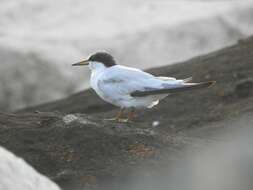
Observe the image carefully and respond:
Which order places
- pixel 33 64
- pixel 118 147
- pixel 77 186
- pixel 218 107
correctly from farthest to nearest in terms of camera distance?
pixel 33 64, pixel 218 107, pixel 118 147, pixel 77 186

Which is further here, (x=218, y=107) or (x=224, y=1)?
(x=224, y=1)

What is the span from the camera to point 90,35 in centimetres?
2870

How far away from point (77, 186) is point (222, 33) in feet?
58.9

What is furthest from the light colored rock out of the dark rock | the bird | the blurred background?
the blurred background

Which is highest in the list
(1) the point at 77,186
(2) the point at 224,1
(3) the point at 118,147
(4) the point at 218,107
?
(2) the point at 224,1

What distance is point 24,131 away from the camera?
42.3 ft

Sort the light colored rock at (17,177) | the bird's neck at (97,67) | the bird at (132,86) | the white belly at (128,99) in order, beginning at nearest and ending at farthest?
the light colored rock at (17,177)
the bird at (132,86)
the white belly at (128,99)
the bird's neck at (97,67)

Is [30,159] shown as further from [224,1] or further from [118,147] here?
[224,1]

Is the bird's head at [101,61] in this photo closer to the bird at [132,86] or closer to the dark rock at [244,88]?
the bird at [132,86]

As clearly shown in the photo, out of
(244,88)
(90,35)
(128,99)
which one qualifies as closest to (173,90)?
(128,99)

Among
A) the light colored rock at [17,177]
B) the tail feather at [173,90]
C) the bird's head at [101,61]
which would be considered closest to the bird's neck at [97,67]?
the bird's head at [101,61]

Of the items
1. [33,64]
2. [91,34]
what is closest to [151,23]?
[91,34]

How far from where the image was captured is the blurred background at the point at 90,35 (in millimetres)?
26688

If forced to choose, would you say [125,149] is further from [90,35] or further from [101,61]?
[90,35]
